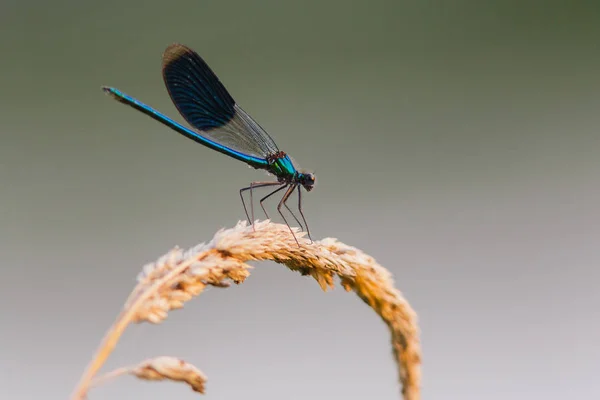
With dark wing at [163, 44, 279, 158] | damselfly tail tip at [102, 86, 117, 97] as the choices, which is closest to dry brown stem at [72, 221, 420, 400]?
damselfly tail tip at [102, 86, 117, 97]

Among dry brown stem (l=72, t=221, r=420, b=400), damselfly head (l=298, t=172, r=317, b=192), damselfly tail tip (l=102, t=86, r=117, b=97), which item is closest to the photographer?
dry brown stem (l=72, t=221, r=420, b=400)

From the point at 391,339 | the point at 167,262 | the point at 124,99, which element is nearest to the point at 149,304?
the point at 167,262

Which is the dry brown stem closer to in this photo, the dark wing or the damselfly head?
the damselfly head

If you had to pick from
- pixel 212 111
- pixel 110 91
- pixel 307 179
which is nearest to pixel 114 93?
pixel 110 91

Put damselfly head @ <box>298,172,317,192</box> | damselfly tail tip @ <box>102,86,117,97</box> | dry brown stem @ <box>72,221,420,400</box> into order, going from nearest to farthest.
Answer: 1. dry brown stem @ <box>72,221,420,400</box>
2. damselfly tail tip @ <box>102,86,117,97</box>
3. damselfly head @ <box>298,172,317,192</box>

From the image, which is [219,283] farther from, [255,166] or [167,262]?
[255,166]

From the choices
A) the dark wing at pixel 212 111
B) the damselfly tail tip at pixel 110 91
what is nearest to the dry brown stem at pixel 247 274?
the damselfly tail tip at pixel 110 91
